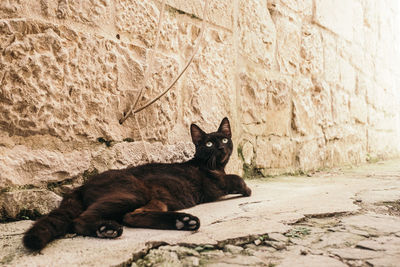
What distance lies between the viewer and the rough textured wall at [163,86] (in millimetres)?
1659

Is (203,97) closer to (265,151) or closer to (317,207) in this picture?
(265,151)

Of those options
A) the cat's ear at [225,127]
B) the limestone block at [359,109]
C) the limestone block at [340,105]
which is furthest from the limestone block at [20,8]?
the limestone block at [359,109]

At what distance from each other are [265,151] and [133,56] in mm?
1613

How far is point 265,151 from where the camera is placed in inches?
128

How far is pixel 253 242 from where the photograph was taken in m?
1.27

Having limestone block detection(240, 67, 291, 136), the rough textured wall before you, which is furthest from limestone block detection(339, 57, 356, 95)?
limestone block detection(240, 67, 291, 136)

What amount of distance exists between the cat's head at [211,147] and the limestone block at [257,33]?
992 mm

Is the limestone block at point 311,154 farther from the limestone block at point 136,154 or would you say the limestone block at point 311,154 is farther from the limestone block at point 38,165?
the limestone block at point 38,165

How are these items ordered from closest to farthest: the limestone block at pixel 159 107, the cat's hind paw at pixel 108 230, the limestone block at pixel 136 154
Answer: the cat's hind paw at pixel 108 230 < the limestone block at pixel 136 154 < the limestone block at pixel 159 107

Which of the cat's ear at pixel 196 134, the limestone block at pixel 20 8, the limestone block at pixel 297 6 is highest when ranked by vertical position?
the limestone block at pixel 297 6

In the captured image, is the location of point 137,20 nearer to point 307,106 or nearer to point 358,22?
point 307,106

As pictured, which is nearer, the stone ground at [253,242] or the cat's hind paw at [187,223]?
the stone ground at [253,242]

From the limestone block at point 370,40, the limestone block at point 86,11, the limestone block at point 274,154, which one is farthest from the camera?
the limestone block at point 370,40

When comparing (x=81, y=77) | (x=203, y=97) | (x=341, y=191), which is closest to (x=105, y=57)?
(x=81, y=77)
